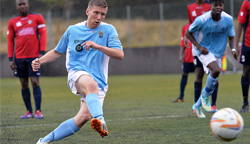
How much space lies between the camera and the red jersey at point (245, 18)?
22.8ft

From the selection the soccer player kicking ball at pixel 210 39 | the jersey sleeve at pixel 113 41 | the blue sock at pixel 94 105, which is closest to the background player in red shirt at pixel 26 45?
the soccer player kicking ball at pixel 210 39

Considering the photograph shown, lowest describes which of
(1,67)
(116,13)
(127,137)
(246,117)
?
(1,67)

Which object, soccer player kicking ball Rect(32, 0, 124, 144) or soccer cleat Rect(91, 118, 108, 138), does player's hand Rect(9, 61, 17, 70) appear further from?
soccer cleat Rect(91, 118, 108, 138)

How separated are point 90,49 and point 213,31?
10.1 ft

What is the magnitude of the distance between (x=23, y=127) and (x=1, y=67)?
17.4 meters

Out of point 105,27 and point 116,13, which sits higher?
point 105,27

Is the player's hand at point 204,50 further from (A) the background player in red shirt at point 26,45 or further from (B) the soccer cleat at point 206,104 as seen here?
(A) the background player in red shirt at point 26,45

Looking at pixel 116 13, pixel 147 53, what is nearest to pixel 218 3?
pixel 147 53

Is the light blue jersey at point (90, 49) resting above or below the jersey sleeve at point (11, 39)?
above

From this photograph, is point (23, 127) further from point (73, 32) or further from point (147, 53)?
point (147, 53)

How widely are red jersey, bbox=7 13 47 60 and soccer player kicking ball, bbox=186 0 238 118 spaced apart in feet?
9.34

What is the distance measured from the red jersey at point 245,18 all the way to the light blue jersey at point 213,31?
427mm

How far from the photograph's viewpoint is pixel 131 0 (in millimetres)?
36188

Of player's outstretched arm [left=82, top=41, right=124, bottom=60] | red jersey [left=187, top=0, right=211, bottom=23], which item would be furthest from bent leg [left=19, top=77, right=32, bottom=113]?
player's outstretched arm [left=82, top=41, right=124, bottom=60]
